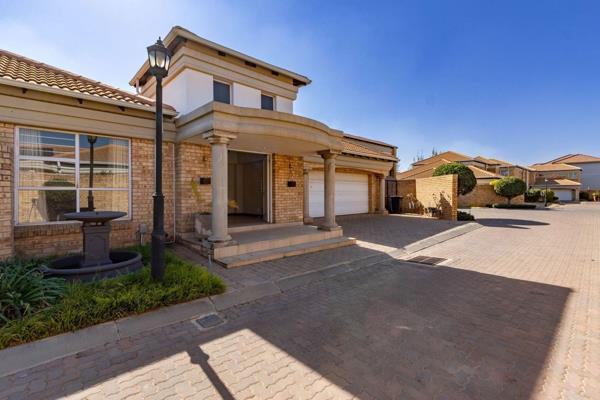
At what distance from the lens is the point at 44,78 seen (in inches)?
254

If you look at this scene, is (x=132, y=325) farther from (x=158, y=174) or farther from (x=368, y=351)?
(x=368, y=351)

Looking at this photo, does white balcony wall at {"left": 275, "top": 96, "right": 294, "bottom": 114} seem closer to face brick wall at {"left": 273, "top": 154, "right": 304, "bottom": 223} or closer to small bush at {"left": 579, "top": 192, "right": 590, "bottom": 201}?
face brick wall at {"left": 273, "top": 154, "right": 304, "bottom": 223}

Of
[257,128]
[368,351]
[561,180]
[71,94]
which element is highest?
[561,180]

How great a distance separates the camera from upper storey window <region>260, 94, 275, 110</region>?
33.7 feet

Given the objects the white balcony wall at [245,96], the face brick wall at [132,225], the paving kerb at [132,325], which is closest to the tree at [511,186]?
the white balcony wall at [245,96]

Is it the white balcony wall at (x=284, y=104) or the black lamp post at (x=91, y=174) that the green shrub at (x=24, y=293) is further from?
the white balcony wall at (x=284, y=104)

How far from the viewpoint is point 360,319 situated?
3902 mm

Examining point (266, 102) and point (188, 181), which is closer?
point (188, 181)

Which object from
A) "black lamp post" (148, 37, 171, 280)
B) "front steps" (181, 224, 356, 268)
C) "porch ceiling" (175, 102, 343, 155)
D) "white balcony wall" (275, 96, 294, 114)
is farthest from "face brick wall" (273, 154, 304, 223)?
"black lamp post" (148, 37, 171, 280)

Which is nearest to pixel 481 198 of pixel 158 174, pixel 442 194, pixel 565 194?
pixel 442 194

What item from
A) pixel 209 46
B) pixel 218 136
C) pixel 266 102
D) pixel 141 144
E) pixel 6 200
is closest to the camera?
pixel 6 200

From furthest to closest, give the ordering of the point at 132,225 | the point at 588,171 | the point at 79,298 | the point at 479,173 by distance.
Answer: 1. the point at 588,171
2. the point at 479,173
3. the point at 132,225
4. the point at 79,298

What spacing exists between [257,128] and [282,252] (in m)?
3.21

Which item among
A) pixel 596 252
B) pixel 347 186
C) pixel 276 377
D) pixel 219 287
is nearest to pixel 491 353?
pixel 276 377
